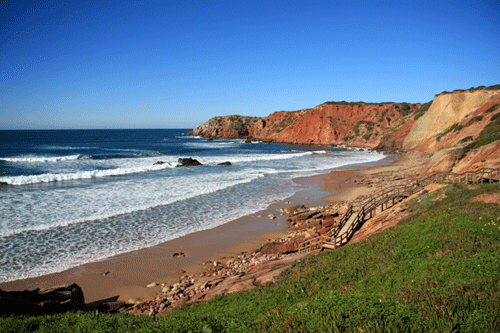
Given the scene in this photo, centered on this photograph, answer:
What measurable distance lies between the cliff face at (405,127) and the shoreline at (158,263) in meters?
15.7

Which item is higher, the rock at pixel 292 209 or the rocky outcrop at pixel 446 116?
the rocky outcrop at pixel 446 116

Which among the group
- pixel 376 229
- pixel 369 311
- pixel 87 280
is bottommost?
pixel 87 280

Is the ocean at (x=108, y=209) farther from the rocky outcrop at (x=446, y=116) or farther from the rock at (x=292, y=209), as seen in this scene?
the rocky outcrop at (x=446, y=116)

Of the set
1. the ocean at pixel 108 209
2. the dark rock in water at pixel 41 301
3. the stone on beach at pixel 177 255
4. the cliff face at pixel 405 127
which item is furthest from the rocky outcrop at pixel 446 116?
the dark rock in water at pixel 41 301

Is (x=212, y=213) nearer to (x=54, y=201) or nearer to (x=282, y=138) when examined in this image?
(x=54, y=201)

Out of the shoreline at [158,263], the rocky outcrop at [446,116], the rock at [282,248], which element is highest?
the rocky outcrop at [446,116]

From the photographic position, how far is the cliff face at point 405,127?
24.5 m

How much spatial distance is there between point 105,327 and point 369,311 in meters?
5.00

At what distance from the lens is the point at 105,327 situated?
5.48 meters

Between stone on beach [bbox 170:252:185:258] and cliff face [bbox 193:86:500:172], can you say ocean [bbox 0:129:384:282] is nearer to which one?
stone on beach [bbox 170:252:185:258]

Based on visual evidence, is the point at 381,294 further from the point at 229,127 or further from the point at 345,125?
the point at 229,127

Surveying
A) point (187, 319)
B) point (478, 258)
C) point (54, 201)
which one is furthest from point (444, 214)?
point (54, 201)

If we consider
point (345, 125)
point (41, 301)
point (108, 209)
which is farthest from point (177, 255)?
point (345, 125)

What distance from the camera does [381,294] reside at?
6.07 m
